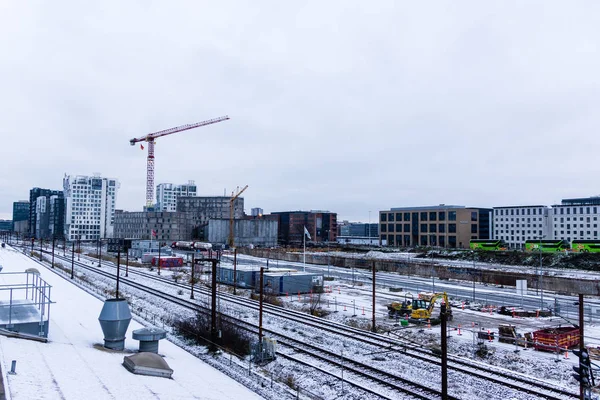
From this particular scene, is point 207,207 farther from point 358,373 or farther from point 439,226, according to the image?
point 358,373

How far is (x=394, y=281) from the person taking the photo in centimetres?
5912

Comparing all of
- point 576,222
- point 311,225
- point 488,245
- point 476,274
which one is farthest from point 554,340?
point 311,225

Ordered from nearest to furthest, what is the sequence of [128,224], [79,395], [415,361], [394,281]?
[79,395], [415,361], [394,281], [128,224]

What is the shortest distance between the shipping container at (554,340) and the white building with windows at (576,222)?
99881mm

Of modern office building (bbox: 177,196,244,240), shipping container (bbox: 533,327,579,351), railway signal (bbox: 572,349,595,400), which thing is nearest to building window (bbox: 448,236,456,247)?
modern office building (bbox: 177,196,244,240)

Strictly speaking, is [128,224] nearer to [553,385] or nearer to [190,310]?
[190,310]

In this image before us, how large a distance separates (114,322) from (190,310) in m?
17.1

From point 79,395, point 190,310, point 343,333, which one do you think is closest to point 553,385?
point 343,333

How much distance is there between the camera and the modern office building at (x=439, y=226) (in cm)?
12162

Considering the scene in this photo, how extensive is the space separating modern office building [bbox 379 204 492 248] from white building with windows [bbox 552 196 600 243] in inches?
719

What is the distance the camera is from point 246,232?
152625 millimetres

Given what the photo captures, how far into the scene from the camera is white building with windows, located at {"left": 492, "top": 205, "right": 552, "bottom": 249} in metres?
118

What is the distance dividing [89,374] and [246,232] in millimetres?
139363

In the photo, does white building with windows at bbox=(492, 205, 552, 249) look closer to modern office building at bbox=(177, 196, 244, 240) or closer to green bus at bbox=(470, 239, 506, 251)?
green bus at bbox=(470, 239, 506, 251)
